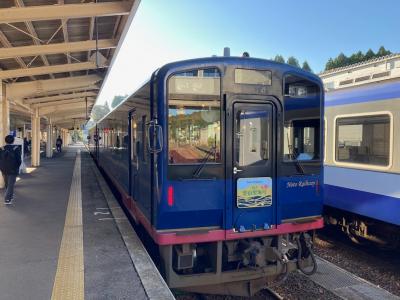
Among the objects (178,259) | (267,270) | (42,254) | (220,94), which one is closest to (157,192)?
(178,259)

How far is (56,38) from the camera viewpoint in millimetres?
10625

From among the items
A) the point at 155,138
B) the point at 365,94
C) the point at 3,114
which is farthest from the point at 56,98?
the point at 155,138

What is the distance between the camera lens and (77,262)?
190 inches

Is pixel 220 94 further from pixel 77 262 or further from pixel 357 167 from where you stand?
pixel 357 167

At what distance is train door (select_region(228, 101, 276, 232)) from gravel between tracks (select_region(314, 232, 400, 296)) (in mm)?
2380

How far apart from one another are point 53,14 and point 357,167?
6.51m

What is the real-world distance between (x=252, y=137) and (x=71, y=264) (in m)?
2.71

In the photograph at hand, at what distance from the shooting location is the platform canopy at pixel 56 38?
25.4ft

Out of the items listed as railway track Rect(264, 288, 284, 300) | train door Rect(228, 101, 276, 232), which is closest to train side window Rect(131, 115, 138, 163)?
train door Rect(228, 101, 276, 232)

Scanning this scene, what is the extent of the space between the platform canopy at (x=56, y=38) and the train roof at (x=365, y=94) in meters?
4.46

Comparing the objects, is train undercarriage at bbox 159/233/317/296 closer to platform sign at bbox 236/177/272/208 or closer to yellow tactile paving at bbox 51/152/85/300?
platform sign at bbox 236/177/272/208

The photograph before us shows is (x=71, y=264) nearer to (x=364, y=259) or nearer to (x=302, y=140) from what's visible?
(x=302, y=140)

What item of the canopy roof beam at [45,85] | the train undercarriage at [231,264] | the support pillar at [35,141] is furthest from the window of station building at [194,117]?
the support pillar at [35,141]

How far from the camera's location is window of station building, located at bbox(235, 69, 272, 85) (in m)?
4.51
